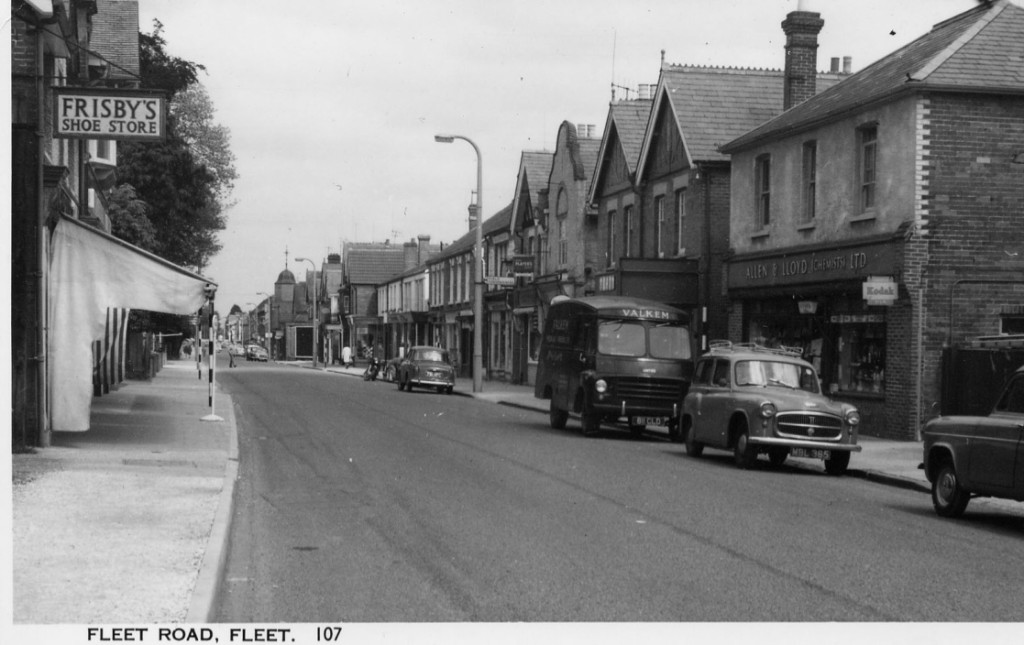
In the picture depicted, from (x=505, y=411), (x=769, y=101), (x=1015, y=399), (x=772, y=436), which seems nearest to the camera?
(x=1015, y=399)

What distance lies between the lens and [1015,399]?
12852 mm

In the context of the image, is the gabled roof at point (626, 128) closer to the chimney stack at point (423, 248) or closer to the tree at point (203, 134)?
the tree at point (203, 134)

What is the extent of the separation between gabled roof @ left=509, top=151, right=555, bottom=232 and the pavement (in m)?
29.6

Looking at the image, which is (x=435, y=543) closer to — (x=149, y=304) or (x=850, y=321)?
(x=149, y=304)

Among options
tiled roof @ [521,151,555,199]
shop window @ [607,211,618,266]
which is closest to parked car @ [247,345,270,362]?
tiled roof @ [521,151,555,199]

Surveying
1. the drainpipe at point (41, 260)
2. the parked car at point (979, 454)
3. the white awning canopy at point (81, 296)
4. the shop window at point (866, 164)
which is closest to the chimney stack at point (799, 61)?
the shop window at point (866, 164)

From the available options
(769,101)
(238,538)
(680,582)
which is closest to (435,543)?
(238,538)

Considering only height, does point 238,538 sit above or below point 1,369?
below

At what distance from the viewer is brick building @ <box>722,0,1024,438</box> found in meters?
23.1

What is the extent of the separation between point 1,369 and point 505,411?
1006 inches

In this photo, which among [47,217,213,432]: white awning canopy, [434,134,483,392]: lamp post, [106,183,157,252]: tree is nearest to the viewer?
[47,217,213,432]: white awning canopy

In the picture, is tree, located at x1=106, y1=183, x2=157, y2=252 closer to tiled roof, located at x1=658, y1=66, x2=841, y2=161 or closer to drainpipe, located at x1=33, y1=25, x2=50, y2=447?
tiled roof, located at x1=658, y1=66, x2=841, y2=161

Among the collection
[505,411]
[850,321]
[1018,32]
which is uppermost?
[1018,32]

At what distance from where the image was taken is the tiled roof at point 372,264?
106 m
